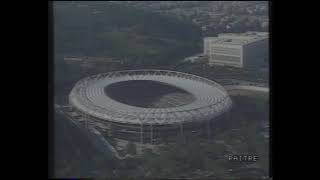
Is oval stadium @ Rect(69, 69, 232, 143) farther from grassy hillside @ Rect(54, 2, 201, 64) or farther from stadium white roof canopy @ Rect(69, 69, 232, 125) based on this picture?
grassy hillside @ Rect(54, 2, 201, 64)

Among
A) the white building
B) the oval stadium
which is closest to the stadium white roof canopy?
the oval stadium

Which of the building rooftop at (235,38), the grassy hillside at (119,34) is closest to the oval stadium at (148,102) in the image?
the grassy hillside at (119,34)

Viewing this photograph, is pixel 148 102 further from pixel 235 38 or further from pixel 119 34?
pixel 235 38

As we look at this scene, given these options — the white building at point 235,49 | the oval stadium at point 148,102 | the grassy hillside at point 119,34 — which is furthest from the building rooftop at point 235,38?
the oval stadium at point 148,102

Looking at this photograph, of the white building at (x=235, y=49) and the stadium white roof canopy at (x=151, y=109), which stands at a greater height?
the white building at (x=235, y=49)

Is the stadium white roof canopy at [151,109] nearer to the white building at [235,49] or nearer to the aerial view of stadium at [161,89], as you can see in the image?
the aerial view of stadium at [161,89]
